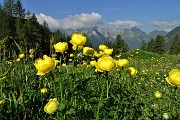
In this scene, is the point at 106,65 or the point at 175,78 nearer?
the point at 175,78

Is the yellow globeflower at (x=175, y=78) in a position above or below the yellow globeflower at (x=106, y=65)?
below

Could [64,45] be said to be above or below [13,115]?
above

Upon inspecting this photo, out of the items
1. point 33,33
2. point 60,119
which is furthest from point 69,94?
point 33,33

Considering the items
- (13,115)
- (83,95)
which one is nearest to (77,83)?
(83,95)

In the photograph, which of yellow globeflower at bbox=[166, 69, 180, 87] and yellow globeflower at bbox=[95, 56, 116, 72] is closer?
yellow globeflower at bbox=[166, 69, 180, 87]

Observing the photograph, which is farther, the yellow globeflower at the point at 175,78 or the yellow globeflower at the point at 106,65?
the yellow globeflower at the point at 106,65

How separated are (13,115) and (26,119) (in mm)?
129

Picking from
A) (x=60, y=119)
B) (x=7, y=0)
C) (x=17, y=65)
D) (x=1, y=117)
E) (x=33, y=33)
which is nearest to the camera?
(x=60, y=119)

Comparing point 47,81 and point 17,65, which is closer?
point 47,81

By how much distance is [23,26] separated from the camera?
183 feet

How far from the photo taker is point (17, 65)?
15.9ft

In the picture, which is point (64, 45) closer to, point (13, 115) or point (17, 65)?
point (13, 115)

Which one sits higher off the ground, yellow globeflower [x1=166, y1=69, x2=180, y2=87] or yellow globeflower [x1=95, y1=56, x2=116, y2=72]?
yellow globeflower [x1=95, y1=56, x2=116, y2=72]

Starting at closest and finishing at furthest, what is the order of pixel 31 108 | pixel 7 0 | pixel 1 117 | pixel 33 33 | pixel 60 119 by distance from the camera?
pixel 60 119 < pixel 1 117 < pixel 31 108 < pixel 33 33 < pixel 7 0
